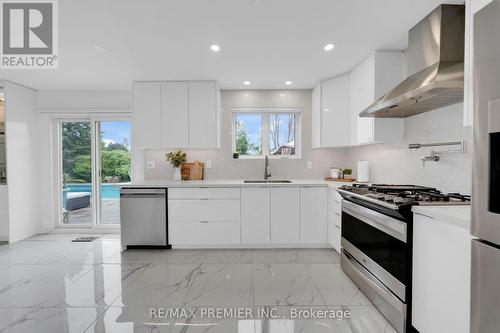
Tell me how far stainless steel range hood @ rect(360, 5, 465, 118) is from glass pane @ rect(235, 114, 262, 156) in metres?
2.25

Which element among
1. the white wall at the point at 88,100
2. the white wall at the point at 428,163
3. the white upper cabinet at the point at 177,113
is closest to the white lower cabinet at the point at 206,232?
the white upper cabinet at the point at 177,113

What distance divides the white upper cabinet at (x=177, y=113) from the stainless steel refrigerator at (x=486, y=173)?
3.16m

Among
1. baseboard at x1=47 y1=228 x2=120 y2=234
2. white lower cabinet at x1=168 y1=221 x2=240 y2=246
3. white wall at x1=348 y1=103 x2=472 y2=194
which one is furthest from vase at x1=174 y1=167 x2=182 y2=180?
white wall at x1=348 y1=103 x2=472 y2=194

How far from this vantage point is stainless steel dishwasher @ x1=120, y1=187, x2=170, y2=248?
3617mm

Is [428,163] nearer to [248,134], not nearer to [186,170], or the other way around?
[248,134]

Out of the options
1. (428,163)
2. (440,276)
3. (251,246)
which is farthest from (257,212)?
(440,276)

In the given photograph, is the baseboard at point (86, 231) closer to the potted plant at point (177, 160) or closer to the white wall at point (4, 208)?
the white wall at point (4, 208)

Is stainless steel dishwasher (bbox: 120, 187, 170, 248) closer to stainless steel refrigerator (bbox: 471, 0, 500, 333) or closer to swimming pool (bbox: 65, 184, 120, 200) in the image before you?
swimming pool (bbox: 65, 184, 120, 200)

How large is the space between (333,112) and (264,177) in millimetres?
1416

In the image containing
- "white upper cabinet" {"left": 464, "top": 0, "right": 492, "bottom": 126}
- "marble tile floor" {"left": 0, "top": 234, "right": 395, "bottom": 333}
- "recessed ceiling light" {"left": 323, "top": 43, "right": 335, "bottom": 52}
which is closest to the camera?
"white upper cabinet" {"left": 464, "top": 0, "right": 492, "bottom": 126}

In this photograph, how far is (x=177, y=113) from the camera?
12.8ft

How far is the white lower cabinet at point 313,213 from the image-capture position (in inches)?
143

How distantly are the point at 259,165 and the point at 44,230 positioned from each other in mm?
3822

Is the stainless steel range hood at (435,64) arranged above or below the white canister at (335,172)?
above
